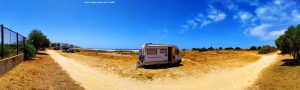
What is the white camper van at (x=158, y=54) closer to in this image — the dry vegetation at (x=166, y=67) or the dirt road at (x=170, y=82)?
the dry vegetation at (x=166, y=67)

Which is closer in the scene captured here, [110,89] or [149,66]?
[110,89]

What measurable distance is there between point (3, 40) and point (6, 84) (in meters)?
5.23

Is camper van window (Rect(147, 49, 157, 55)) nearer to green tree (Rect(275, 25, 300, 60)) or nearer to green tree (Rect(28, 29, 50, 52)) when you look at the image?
green tree (Rect(275, 25, 300, 60))

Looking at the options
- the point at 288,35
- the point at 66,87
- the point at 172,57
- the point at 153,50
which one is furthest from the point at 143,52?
the point at 66,87

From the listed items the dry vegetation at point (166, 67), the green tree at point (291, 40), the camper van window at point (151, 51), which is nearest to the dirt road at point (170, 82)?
the dry vegetation at point (166, 67)

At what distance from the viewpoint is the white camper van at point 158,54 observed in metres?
29.8

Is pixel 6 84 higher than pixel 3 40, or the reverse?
pixel 3 40

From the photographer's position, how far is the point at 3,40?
1714 centimetres

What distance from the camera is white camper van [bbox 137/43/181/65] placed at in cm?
2984

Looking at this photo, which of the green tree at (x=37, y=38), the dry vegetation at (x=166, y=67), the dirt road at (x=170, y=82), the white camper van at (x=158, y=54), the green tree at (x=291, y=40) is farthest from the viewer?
the green tree at (x=37, y=38)

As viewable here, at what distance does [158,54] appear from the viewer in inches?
1206

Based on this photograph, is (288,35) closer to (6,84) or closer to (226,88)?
(226,88)

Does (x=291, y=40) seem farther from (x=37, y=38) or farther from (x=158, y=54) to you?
(x=37, y=38)

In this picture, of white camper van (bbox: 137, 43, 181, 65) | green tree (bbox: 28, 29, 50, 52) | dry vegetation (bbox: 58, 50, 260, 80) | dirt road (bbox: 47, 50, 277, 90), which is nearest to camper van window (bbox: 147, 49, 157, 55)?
white camper van (bbox: 137, 43, 181, 65)
